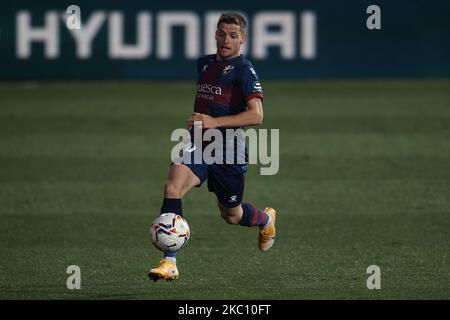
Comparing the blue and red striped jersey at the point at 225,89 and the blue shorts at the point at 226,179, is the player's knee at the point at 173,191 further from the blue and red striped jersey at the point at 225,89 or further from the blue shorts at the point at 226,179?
the blue and red striped jersey at the point at 225,89

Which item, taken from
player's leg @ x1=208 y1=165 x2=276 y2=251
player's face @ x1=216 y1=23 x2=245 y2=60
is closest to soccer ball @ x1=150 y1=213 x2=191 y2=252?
player's leg @ x1=208 y1=165 x2=276 y2=251

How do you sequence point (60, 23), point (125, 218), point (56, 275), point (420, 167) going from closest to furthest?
1. point (56, 275)
2. point (125, 218)
3. point (420, 167)
4. point (60, 23)

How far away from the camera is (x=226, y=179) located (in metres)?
8.57

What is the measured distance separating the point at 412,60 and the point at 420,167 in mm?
9263

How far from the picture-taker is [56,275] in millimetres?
8492

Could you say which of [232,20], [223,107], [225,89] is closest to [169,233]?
[223,107]

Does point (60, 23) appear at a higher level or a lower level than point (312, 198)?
higher

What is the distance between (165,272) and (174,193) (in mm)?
649

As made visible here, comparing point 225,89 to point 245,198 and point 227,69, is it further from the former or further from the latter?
point 245,198
